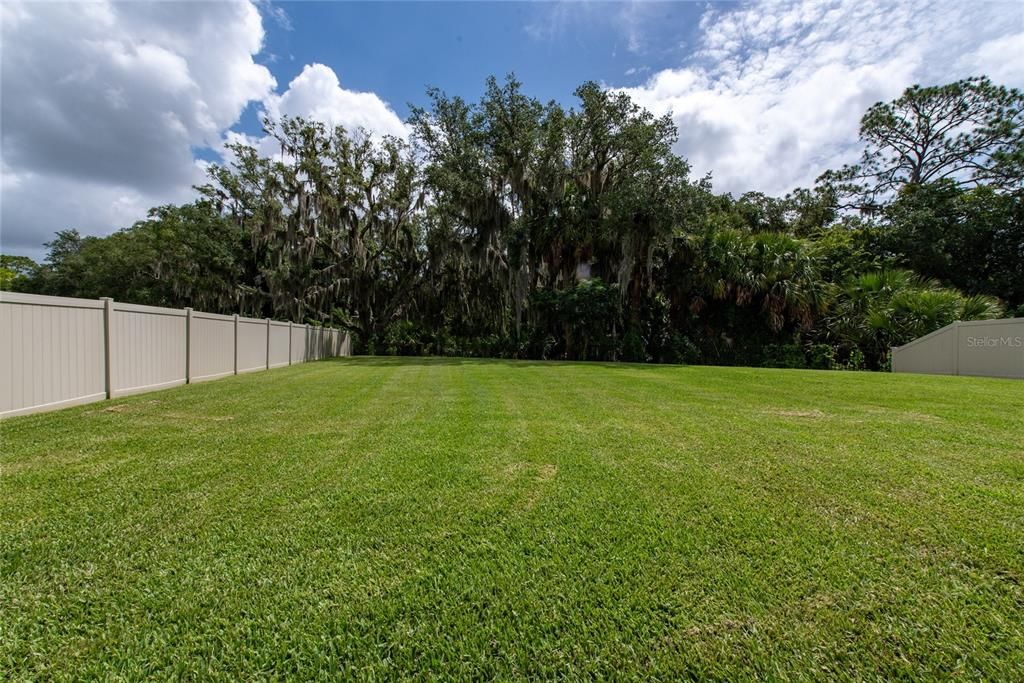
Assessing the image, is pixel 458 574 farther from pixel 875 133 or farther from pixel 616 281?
pixel 875 133

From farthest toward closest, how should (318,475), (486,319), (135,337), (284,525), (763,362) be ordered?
(486,319)
(763,362)
(135,337)
(318,475)
(284,525)

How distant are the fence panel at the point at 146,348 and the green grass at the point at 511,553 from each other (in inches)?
82.6

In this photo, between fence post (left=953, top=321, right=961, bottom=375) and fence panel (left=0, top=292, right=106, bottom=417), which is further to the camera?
fence post (left=953, top=321, right=961, bottom=375)

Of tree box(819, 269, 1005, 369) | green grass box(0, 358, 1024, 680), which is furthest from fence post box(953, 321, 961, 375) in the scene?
green grass box(0, 358, 1024, 680)

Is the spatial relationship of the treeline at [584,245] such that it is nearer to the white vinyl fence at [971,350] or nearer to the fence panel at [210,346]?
the white vinyl fence at [971,350]

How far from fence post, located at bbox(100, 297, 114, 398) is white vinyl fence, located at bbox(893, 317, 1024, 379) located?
16.6 metres

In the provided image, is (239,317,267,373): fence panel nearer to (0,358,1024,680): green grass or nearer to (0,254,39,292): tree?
(0,358,1024,680): green grass

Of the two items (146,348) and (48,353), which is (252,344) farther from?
(48,353)

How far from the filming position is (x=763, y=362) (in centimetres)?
1467

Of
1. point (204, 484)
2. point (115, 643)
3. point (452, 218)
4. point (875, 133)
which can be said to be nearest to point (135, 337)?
point (204, 484)

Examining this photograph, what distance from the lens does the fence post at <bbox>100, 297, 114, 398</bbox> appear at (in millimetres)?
5746

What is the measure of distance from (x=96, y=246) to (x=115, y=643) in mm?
31866

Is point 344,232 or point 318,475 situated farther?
point 344,232
